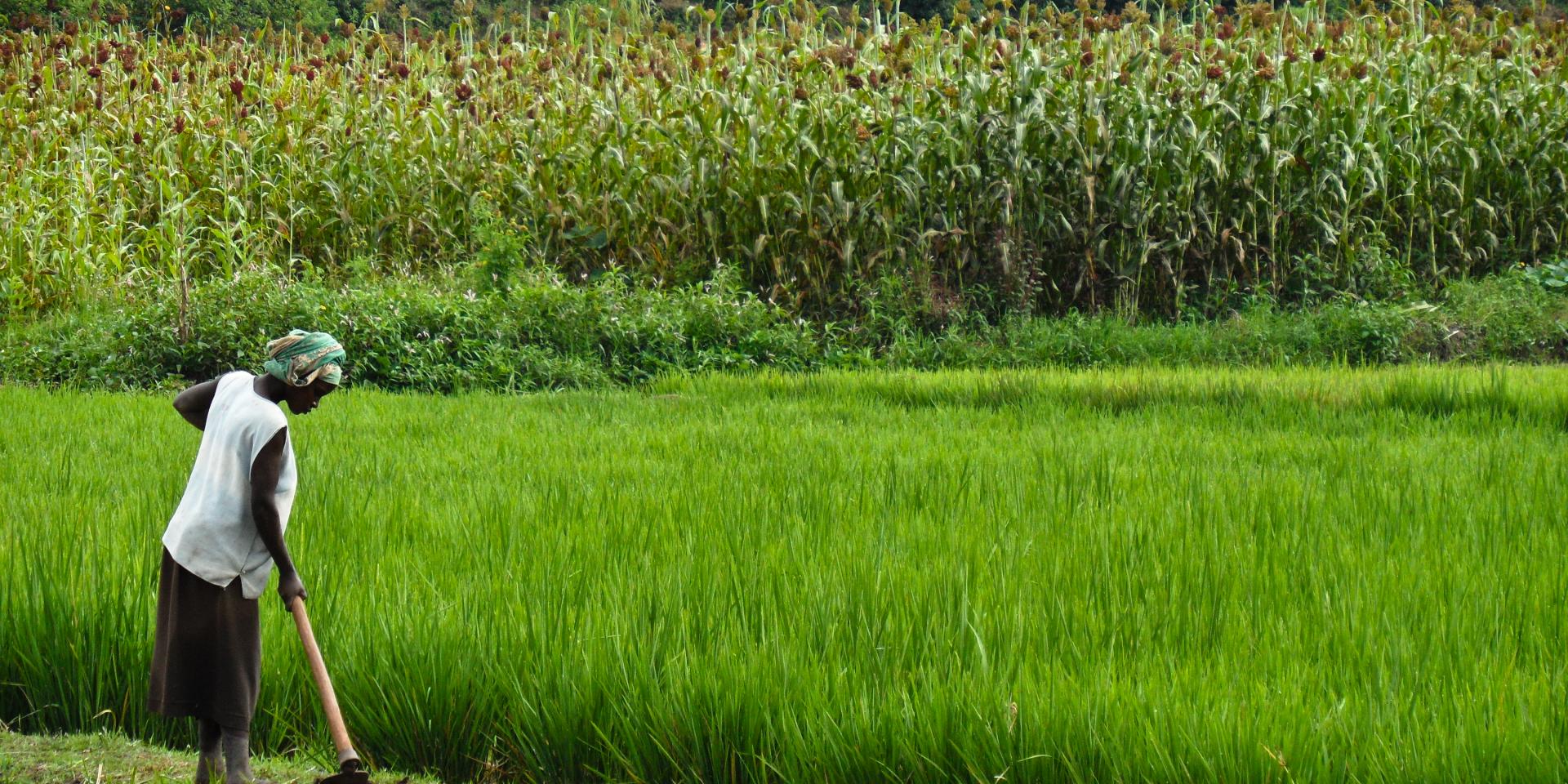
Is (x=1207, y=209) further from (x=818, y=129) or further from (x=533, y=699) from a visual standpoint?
(x=533, y=699)

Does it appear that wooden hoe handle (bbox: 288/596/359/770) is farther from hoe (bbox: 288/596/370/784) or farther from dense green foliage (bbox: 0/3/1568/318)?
dense green foliage (bbox: 0/3/1568/318)

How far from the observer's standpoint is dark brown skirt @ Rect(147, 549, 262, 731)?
2.00 metres

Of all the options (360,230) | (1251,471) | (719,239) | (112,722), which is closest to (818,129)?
(719,239)

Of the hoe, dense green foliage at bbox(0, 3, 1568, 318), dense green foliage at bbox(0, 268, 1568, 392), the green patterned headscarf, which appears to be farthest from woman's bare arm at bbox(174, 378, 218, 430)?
dense green foliage at bbox(0, 3, 1568, 318)

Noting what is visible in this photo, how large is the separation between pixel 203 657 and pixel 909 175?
7.33 metres

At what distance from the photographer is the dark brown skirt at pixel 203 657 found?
2.00 m

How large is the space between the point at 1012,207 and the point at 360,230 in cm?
474

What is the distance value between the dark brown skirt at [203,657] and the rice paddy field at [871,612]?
0.81 feet

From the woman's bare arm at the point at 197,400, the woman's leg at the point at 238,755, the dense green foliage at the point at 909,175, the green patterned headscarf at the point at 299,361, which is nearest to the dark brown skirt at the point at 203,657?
the woman's leg at the point at 238,755

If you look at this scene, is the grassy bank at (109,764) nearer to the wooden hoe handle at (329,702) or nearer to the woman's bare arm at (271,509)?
the wooden hoe handle at (329,702)

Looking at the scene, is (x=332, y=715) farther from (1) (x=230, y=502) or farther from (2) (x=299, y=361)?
(2) (x=299, y=361)

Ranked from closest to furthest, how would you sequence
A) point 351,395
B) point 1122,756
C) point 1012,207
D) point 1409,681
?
point 1122,756
point 1409,681
point 351,395
point 1012,207

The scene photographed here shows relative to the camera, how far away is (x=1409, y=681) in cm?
209

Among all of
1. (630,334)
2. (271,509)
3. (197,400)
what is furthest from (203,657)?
(630,334)
